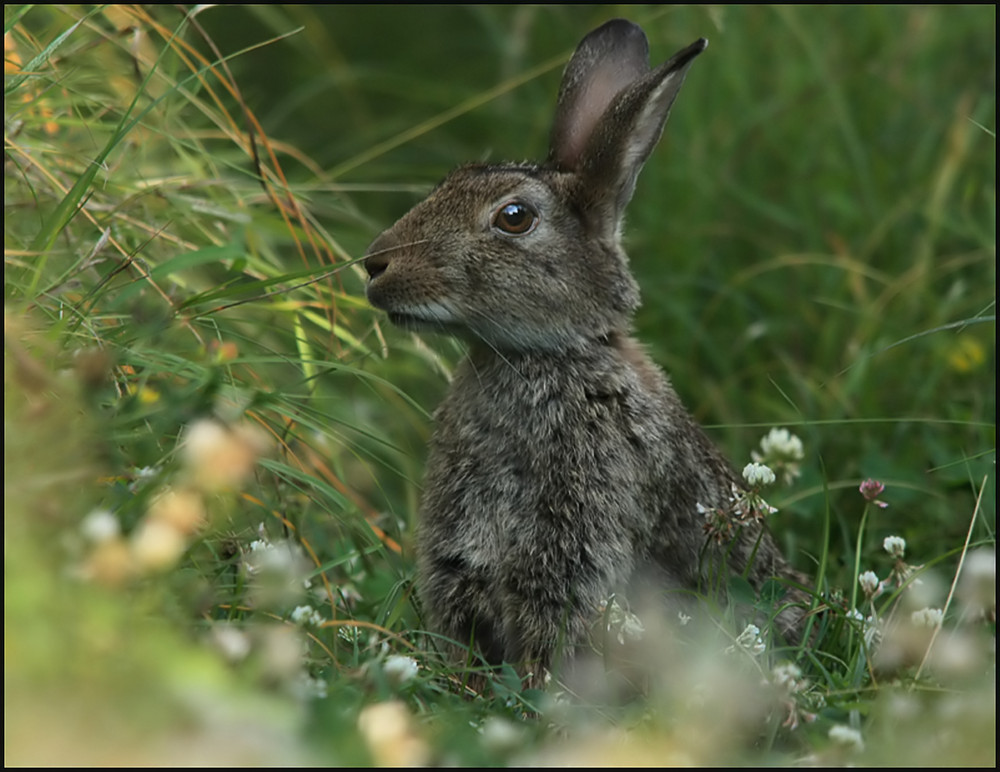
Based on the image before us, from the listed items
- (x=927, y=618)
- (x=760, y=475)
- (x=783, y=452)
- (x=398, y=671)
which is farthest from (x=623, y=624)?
(x=398, y=671)

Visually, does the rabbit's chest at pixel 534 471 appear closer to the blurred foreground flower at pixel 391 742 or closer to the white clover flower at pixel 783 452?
the white clover flower at pixel 783 452

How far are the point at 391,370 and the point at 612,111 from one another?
2.04 meters

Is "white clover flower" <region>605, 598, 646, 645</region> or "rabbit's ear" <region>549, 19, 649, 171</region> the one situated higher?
"rabbit's ear" <region>549, 19, 649, 171</region>

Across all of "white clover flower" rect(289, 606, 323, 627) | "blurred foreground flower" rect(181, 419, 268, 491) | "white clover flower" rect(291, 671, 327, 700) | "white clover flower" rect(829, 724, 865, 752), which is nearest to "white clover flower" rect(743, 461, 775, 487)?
"white clover flower" rect(829, 724, 865, 752)

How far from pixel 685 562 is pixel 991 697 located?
1.57 meters

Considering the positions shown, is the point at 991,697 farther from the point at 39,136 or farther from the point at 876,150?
the point at 876,150

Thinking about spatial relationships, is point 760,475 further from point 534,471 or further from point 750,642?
point 534,471

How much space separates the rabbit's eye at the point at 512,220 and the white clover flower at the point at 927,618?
164 cm

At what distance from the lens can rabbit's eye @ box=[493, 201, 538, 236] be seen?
4094mm

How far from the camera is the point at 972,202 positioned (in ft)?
19.7

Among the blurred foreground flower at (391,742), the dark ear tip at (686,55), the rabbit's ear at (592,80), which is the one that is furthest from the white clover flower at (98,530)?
the rabbit's ear at (592,80)

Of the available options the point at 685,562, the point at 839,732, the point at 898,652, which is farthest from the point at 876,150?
the point at 839,732

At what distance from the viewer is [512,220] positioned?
161 inches

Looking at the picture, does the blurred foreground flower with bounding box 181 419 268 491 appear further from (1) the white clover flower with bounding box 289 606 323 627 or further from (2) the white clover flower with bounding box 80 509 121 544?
(1) the white clover flower with bounding box 289 606 323 627
